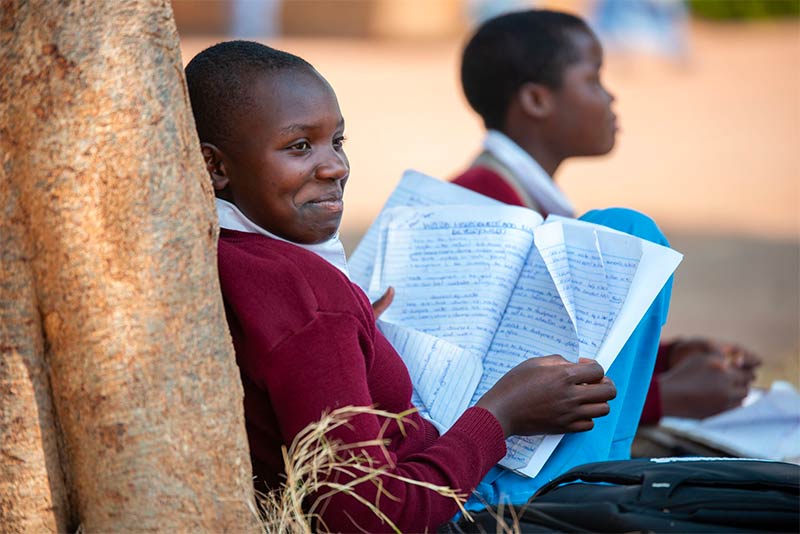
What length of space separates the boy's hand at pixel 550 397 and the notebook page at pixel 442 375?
23 centimetres

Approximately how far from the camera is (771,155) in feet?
37.2

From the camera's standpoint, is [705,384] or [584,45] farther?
[584,45]

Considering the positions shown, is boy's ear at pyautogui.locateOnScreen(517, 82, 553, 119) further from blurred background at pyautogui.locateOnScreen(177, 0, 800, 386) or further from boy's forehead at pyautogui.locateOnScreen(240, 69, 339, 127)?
blurred background at pyautogui.locateOnScreen(177, 0, 800, 386)

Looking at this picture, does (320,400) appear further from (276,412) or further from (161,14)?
(161,14)

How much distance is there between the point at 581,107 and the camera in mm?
4148

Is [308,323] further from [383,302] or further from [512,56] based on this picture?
[512,56]

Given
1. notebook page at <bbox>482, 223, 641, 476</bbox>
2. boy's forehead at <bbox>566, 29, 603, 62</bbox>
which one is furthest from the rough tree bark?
boy's forehead at <bbox>566, 29, 603, 62</bbox>

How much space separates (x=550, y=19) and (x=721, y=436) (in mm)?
1626

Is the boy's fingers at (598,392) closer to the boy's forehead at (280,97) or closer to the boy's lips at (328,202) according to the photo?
the boy's lips at (328,202)

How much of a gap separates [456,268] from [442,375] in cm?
34

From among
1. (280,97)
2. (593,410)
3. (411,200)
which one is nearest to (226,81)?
(280,97)

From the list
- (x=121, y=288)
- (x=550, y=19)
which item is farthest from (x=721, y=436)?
(x=121, y=288)

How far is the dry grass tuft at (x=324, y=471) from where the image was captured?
211cm

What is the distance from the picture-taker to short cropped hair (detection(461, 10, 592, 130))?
13.6 feet
